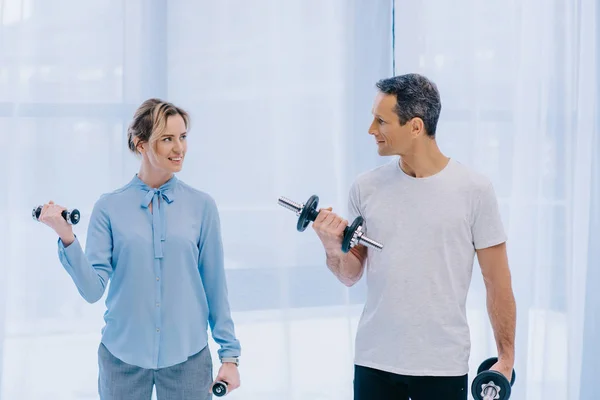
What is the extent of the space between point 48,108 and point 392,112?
1.29 metres

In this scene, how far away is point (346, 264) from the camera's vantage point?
1.78 metres

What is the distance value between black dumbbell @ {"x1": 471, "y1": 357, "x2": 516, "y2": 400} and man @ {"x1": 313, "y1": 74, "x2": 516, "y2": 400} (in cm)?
5

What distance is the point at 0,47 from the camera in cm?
233

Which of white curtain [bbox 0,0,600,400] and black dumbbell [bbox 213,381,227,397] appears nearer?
black dumbbell [bbox 213,381,227,397]

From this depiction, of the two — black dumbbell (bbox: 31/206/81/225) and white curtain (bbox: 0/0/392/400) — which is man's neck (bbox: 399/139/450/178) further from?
white curtain (bbox: 0/0/392/400)

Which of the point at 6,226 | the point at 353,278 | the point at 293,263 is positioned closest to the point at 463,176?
the point at 353,278

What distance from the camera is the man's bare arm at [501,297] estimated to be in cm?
170

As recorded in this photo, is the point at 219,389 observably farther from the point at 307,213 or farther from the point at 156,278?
the point at 307,213

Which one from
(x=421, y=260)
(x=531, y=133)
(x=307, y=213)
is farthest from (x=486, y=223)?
(x=531, y=133)

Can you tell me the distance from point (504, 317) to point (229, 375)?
2.35 feet

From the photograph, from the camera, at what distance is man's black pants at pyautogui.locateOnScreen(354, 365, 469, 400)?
5.47 feet

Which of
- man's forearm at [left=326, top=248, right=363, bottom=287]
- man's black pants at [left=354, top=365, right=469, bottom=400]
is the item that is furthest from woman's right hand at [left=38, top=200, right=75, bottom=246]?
man's black pants at [left=354, top=365, right=469, bottom=400]

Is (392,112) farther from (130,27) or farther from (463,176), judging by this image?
(130,27)

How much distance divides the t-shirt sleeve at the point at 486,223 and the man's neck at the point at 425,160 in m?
0.13
